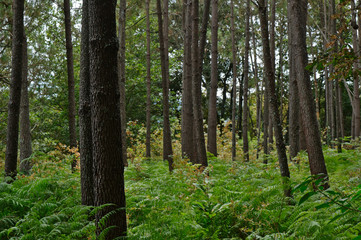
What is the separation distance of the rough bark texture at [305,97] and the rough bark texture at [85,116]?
12.0ft

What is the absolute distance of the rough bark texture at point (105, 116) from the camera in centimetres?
307

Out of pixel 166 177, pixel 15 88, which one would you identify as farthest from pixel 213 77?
pixel 15 88

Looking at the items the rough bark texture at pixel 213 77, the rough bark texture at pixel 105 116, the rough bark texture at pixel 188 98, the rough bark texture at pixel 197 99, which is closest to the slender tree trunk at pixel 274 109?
the rough bark texture at pixel 105 116

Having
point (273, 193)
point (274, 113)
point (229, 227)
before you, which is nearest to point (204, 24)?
point (274, 113)

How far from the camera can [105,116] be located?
3.08m

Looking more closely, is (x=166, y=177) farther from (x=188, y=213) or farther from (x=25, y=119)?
(x=25, y=119)

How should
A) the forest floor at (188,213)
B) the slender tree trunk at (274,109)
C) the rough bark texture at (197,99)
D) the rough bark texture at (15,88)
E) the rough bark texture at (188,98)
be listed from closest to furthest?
1. the forest floor at (188,213)
2. the slender tree trunk at (274,109)
3. the rough bark texture at (15,88)
4. the rough bark texture at (197,99)
5. the rough bark texture at (188,98)

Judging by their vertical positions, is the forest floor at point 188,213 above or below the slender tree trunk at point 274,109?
below

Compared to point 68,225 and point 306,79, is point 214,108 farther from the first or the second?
point 68,225

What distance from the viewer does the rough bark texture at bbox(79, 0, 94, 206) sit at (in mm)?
4141

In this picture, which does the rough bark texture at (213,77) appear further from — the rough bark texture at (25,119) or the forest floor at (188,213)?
the rough bark texture at (25,119)

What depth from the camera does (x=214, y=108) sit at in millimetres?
10930

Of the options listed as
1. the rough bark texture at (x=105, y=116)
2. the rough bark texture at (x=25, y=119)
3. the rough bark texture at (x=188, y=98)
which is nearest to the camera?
the rough bark texture at (x=105, y=116)

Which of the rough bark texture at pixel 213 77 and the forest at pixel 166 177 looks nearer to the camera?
the forest at pixel 166 177
